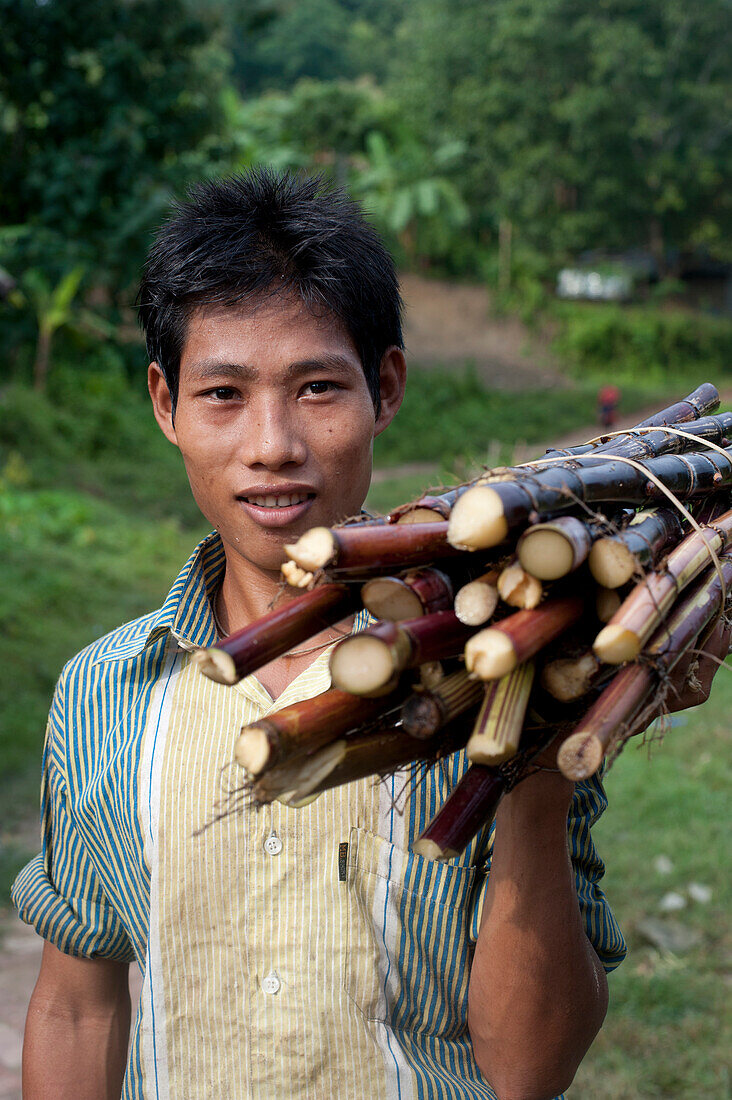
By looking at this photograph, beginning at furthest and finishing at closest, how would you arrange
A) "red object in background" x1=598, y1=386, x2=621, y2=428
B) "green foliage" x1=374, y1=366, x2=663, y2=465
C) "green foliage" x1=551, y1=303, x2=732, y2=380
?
"green foliage" x1=551, y1=303, x2=732, y2=380, "red object in background" x1=598, y1=386, x2=621, y2=428, "green foliage" x1=374, y1=366, x2=663, y2=465

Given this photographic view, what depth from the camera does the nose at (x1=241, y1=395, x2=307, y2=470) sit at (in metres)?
1.38

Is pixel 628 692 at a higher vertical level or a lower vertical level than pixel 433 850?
higher

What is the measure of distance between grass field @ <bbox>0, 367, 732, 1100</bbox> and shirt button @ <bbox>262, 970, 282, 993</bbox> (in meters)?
0.78

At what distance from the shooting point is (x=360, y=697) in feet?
3.44

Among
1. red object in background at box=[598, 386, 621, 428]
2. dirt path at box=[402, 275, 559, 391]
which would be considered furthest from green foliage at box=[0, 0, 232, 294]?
dirt path at box=[402, 275, 559, 391]

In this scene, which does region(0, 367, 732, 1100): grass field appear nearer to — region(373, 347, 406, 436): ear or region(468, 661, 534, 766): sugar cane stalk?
region(373, 347, 406, 436): ear

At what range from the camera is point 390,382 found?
167 centimetres

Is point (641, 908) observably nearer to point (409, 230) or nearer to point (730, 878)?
point (730, 878)

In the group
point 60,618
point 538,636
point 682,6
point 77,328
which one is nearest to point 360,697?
point 538,636

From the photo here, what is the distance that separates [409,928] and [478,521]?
708mm

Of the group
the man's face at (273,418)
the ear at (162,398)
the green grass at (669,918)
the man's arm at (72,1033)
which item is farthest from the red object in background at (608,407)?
the man's arm at (72,1033)

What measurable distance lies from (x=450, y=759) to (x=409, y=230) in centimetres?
2473

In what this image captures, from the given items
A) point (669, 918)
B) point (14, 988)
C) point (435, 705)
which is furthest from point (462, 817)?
point (669, 918)

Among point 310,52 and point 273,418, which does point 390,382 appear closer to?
point 273,418
